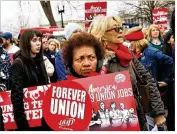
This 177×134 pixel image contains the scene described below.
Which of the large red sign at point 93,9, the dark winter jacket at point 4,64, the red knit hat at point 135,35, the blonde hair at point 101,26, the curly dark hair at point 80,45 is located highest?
the large red sign at point 93,9

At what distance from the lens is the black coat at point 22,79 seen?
2.64m

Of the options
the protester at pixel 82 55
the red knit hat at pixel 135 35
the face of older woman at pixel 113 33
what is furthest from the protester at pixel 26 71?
the red knit hat at pixel 135 35

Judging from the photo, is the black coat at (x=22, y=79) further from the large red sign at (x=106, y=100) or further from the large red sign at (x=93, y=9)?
the large red sign at (x=93, y=9)

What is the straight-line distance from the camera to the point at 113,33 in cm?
252

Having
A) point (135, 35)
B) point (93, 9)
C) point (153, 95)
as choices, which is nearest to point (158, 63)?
point (135, 35)

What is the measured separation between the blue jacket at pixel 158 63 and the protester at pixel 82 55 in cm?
210

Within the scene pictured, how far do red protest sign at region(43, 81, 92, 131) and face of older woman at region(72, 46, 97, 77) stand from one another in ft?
0.60

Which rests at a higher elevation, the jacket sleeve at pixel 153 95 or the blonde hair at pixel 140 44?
the blonde hair at pixel 140 44

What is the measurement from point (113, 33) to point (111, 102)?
53cm

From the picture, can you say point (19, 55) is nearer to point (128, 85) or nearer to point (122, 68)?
point (122, 68)

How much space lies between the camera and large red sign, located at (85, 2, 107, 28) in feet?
23.7

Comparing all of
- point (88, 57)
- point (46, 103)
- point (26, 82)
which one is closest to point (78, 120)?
point (46, 103)

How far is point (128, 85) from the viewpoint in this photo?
88.1 inches

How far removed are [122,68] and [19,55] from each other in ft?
2.87
